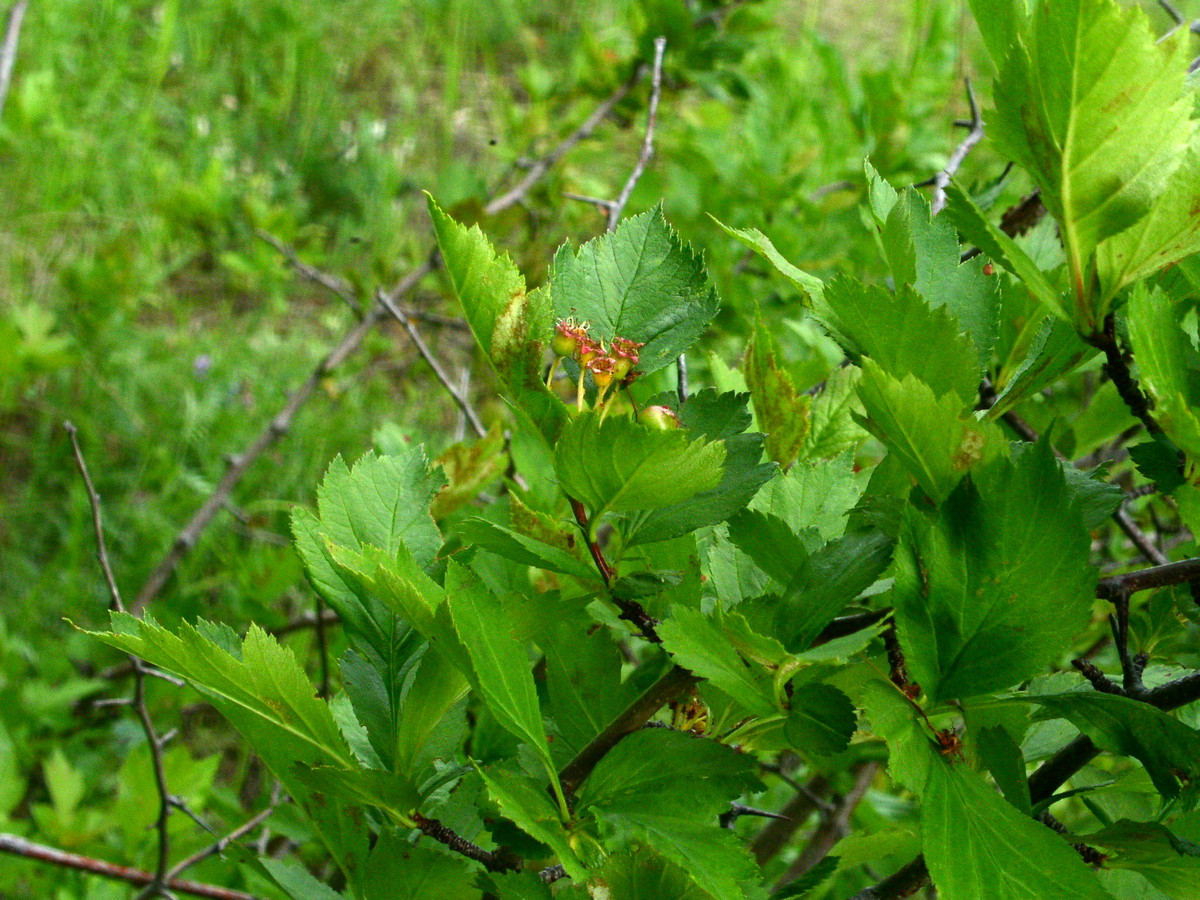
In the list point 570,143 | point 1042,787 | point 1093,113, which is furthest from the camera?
point 570,143

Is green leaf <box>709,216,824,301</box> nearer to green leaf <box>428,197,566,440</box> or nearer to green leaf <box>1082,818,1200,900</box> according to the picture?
green leaf <box>428,197,566,440</box>

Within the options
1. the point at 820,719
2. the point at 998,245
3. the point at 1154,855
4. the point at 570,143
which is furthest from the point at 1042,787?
the point at 570,143

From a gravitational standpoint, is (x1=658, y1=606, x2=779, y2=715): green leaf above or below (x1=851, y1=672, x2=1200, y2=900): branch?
above

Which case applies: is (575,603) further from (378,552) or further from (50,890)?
(50,890)

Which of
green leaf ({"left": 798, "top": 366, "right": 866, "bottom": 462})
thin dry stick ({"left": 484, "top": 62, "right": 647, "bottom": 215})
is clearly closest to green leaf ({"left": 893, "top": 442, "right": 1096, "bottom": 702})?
green leaf ({"left": 798, "top": 366, "right": 866, "bottom": 462})

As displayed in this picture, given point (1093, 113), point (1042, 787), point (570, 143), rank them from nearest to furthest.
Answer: point (1093, 113)
point (1042, 787)
point (570, 143)

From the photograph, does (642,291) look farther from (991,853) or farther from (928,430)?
(991,853)

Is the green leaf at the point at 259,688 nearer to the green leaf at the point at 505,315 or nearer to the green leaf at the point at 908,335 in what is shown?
the green leaf at the point at 505,315
